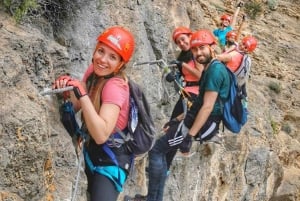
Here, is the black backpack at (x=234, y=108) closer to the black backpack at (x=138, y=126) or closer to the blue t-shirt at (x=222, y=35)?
the black backpack at (x=138, y=126)

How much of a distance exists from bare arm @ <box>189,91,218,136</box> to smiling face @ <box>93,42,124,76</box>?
220cm

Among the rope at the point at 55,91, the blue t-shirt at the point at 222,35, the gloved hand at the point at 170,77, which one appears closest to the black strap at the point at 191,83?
the gloved hand at the point at 170,77

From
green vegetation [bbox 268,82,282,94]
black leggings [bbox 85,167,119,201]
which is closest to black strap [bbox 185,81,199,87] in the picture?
black leggings [bbox 85,167,119,201]

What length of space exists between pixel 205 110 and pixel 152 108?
1756mm

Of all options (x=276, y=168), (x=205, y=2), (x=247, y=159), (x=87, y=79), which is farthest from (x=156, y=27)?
(x=205, y=2)

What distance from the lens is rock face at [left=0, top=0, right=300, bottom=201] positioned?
3.58 meters

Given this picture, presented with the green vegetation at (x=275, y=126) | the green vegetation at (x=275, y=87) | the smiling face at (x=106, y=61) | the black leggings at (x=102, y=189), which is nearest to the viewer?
the smiling face at (x=106, y=61)

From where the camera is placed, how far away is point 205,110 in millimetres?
5945

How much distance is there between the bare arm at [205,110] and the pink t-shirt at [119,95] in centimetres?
218

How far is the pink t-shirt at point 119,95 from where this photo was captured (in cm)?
364

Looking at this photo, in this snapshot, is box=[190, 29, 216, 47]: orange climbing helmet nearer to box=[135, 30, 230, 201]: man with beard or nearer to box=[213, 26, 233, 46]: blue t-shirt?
box=[135, 30, 230, 201]: man with beard

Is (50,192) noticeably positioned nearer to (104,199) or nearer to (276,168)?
(104,199)

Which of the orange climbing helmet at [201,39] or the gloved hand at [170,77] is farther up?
the orange climbing helmet at [201,39]

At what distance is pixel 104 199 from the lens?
394 cm
